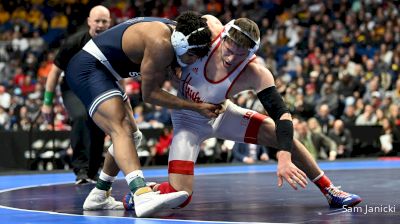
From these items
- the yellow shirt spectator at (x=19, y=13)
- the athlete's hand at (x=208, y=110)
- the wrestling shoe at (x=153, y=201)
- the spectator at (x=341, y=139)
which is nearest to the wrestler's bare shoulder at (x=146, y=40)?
the athlete's hand at (x=208, y=110)

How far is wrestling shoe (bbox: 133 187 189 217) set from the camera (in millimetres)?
5492

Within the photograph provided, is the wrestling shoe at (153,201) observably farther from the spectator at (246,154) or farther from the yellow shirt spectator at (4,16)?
the yellow shirt spectator at (4,16)

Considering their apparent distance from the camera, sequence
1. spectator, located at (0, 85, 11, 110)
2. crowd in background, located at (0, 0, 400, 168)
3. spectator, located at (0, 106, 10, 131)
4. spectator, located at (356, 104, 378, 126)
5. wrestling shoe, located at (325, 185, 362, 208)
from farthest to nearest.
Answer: spectator, located at (0, 85, 11, 110) → spectator, located at (356, 104, 378, 126) → crowd in background, located at (0, 0, 400, 168) → spectator, located at (0, 106, 10, 131) → wrestling shoe, located at (325, 185, 362, 208)

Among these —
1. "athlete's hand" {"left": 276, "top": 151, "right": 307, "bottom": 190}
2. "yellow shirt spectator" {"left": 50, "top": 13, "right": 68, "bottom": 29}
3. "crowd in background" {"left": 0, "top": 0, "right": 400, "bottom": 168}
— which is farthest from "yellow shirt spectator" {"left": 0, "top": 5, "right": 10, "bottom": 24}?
"athlete's hand" {"left": 276, "top": 151, "right": 307, "bottom": 190}

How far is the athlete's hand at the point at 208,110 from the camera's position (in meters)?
5.88

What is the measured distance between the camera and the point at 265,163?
12.6m

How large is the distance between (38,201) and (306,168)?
2056 millimetres

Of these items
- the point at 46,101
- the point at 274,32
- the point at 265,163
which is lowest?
the point at 265,163

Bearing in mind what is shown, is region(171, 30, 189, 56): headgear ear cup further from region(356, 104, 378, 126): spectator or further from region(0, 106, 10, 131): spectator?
region(356, 104, 378, 126): spectator

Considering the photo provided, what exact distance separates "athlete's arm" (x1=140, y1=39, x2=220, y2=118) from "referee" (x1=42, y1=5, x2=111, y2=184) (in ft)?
8.67

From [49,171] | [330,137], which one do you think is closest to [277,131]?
[49,171]

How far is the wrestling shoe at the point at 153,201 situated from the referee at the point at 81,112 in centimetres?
284

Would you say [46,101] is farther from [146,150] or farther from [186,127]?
[146,150]

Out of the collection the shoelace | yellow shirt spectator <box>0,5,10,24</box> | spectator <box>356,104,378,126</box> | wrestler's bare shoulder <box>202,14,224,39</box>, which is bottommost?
the shoelace
